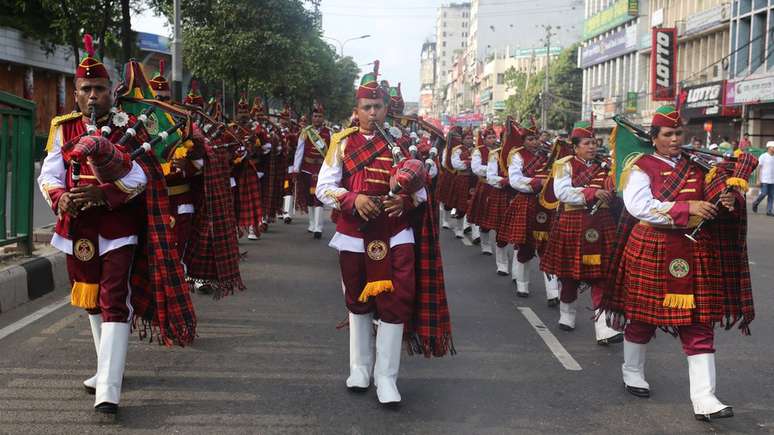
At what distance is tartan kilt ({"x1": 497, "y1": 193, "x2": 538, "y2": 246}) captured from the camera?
8759mm

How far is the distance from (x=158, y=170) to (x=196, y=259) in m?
1.94

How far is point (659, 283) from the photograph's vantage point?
501 cm

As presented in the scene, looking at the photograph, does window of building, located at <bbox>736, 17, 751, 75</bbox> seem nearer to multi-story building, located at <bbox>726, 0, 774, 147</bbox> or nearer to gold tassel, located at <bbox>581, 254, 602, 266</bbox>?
multi-story building, located at <bbox>726, 0, 774, 147</bbox>

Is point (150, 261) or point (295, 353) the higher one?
point (150, 261)

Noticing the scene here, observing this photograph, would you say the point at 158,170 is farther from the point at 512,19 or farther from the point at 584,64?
the point at 512,19

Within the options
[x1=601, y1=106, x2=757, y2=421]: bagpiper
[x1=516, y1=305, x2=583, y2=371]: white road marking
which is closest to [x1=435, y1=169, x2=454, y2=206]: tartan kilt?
[x1=516, y1=305, x2=583, y2=371]: white road marking

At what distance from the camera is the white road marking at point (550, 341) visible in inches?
237

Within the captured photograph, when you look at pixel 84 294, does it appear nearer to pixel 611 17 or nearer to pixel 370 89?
pixel 370 89

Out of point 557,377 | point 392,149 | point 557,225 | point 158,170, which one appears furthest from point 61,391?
point 557,225

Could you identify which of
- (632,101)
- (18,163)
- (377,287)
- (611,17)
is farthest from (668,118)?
(611,17)

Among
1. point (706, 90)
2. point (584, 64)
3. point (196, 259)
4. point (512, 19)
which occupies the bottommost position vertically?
point (196, 259)

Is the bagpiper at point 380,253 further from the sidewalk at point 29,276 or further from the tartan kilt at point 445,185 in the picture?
the tartan kilt at point 445,185

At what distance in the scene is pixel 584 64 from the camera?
60031 millimetres

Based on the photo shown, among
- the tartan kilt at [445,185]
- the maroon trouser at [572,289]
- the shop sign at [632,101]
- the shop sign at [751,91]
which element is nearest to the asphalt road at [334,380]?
the maroon trouser at [572,289]
